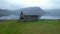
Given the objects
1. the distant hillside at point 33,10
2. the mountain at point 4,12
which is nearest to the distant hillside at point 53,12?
the distant hillside at point 33,10

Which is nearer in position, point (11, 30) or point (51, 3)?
point (11, 30)

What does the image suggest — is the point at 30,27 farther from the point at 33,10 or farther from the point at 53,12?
the point at 53,12

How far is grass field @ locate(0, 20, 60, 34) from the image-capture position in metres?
1.69

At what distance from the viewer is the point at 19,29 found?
1.70 metres

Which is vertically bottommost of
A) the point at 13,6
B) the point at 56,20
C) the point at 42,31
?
the point at 42,31

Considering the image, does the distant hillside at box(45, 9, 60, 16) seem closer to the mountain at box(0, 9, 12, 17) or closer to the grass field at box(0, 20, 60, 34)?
the grass field at box(0, 20, 60, 34)

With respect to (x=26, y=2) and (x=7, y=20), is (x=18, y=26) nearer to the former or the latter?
(x=7, y=20)

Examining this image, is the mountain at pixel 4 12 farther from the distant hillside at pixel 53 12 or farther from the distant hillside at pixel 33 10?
the distant hillside at pixel 53 12

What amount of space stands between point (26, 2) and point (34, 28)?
1.27 feet

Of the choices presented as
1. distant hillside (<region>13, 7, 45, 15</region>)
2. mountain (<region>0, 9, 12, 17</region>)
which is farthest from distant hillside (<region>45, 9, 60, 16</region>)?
mountain (<region>0, 9, 12, 17</region>)

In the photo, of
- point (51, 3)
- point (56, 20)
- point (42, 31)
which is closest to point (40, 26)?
point (42, 31)

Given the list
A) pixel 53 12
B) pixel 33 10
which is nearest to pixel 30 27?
pixel 33 10

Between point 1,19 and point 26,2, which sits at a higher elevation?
point 26,2

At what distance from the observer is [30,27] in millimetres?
1733
